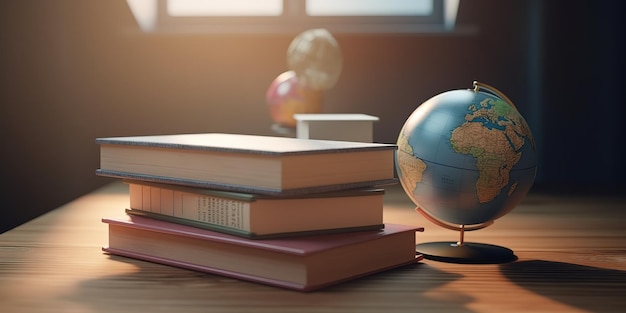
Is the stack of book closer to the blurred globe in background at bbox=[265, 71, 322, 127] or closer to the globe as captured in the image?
the globe

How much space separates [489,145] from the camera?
4.01 ft

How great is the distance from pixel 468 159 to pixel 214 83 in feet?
8.52

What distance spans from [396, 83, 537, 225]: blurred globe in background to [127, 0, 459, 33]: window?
2.45 metres

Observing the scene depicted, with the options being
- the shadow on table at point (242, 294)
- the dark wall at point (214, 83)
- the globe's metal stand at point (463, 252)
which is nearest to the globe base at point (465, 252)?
the globe's metal stand at point (463, 252)

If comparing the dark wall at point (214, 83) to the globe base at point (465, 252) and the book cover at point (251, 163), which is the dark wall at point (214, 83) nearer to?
the globe base at point (465, 252)

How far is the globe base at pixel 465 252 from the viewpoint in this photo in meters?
1.26

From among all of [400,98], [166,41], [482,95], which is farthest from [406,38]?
[482,95]

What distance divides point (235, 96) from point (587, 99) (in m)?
1.59

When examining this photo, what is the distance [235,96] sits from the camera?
3.70 metres

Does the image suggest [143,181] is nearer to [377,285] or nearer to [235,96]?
[377,285]

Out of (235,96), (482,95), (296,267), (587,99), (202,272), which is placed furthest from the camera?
(235,96)

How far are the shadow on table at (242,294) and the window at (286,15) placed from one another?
8.70 ft

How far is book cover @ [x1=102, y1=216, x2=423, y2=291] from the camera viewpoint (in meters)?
1.05

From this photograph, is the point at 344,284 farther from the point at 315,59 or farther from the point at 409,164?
the point at 315,59
